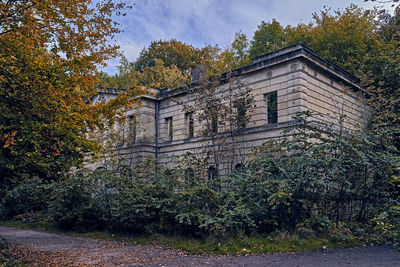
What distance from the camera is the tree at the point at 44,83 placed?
8.51 meters

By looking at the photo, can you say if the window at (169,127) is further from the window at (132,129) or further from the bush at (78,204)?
the bush at (78,204)

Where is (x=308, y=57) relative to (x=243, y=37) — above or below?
below

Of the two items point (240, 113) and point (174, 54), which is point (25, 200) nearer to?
point (240, 113)

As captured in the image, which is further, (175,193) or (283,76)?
(283,76)

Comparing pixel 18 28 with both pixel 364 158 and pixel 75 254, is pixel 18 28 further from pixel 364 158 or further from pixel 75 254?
pixel 364 158

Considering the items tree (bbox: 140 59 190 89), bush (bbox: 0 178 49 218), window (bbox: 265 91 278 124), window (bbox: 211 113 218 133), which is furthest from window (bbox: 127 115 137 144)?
tree (bbox: 140 59 190 89)

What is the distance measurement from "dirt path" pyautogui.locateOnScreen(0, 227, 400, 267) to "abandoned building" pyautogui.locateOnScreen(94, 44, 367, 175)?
4.86 metres

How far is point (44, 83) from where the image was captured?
852 cm

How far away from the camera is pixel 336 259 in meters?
8.84

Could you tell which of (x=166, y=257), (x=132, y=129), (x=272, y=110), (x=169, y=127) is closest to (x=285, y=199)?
(x=166, y=257)

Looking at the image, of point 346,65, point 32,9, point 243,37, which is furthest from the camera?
point 243,37

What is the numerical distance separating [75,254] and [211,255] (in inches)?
158

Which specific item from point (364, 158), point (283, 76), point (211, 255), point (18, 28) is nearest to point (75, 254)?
point (211, 255)

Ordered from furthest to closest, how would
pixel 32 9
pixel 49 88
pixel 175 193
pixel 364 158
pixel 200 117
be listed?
pixel 200 117 < pixel 175 193 < pixel 364 158 < pixel 32 9 < pixel 49 88
